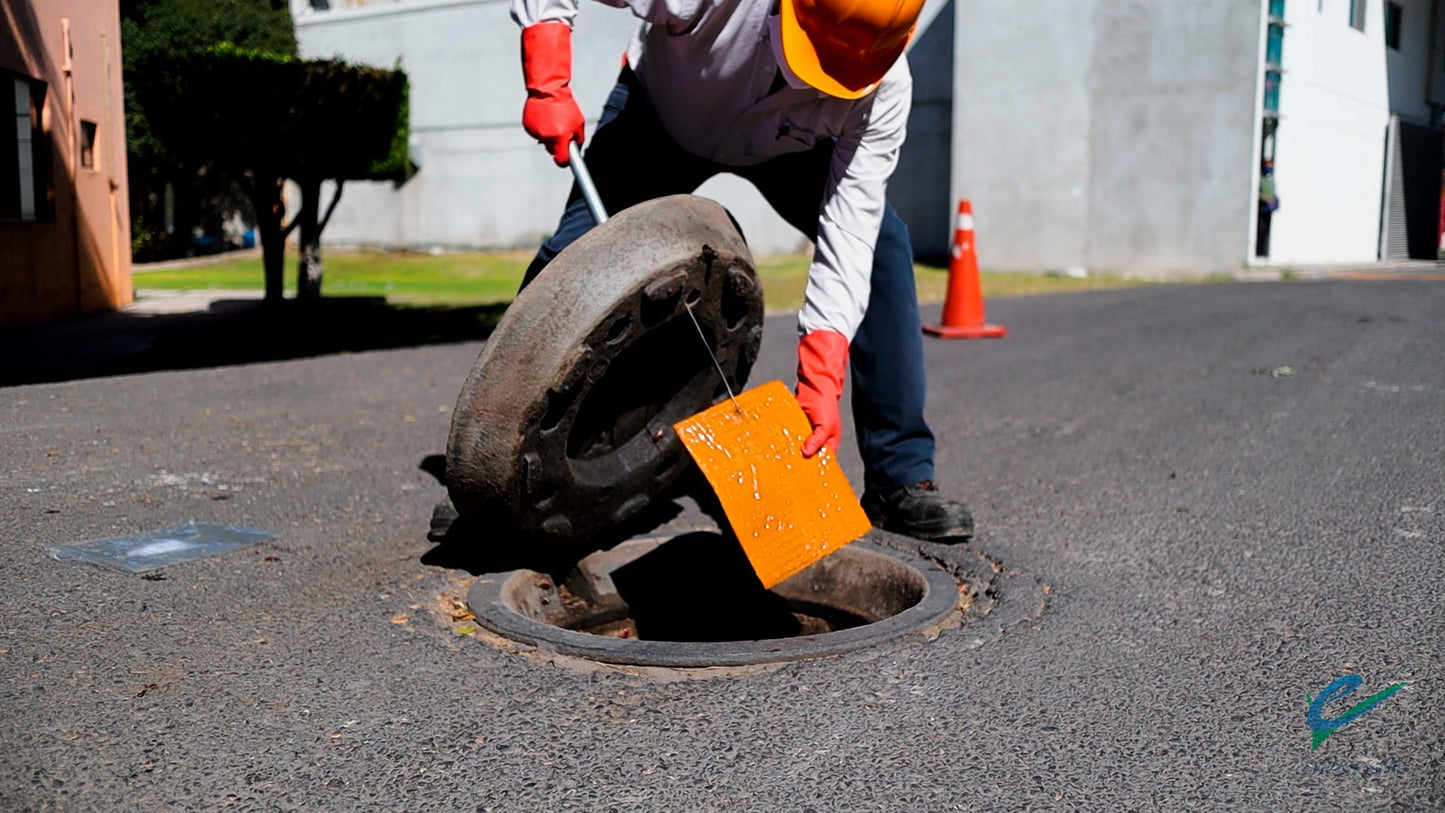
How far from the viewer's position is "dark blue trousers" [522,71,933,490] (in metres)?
3.47

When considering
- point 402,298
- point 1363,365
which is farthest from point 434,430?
point 402,298

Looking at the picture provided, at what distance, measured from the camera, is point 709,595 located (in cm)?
349

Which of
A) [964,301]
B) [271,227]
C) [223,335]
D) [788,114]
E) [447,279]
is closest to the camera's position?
[788,114]

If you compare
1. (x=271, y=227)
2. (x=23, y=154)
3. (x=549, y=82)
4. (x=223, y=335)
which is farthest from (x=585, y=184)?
(x=271, y=227)

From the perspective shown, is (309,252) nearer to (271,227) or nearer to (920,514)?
(271,227)

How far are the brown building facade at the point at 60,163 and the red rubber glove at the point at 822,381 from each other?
8297mm

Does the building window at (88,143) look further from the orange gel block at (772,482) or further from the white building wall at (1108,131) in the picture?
the white building wall at (1108,131)

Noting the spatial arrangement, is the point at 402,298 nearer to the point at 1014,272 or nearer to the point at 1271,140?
the point at 1014,272

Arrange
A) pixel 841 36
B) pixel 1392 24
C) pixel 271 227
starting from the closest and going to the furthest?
pixel 841 36
pixel 271 227
pixel 1392 24

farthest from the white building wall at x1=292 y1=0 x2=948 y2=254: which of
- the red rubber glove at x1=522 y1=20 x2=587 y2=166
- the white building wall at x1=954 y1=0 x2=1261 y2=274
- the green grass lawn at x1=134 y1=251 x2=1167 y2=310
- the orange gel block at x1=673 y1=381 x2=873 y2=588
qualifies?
the orange gel block at x1=673 y1=381 x2=873 y2=588

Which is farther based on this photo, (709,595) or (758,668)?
(709,595)

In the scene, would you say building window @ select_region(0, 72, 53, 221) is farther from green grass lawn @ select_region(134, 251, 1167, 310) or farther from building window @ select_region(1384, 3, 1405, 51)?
building window @ select_region(1384, 3, 1405, 51)

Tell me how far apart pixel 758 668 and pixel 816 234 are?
4.62 ft

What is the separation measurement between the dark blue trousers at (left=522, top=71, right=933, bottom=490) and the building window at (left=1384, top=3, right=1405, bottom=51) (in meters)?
22.3
